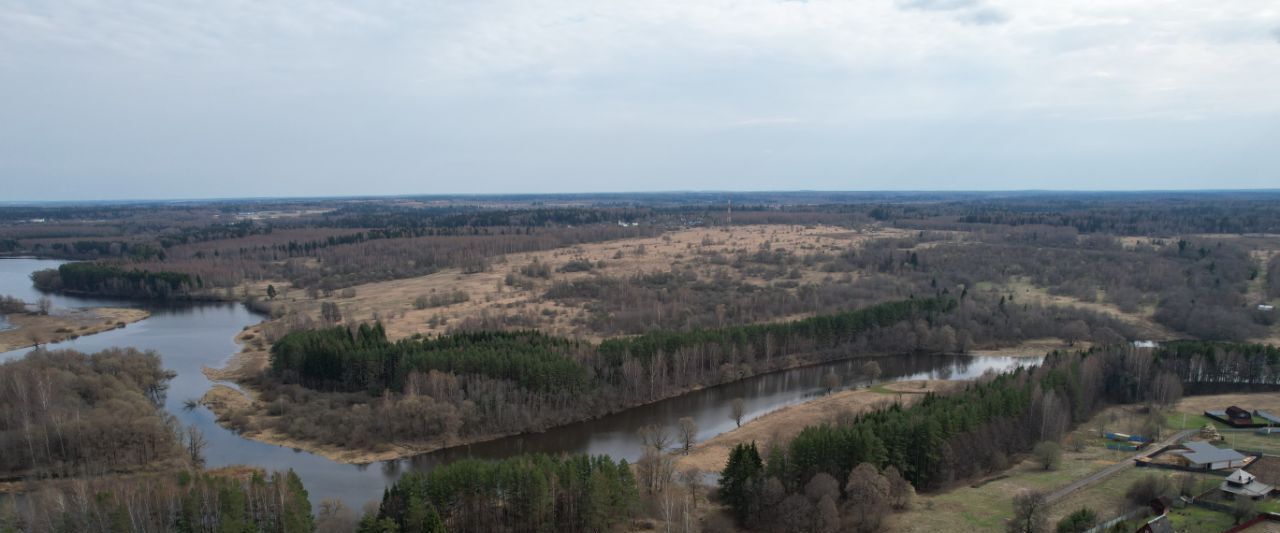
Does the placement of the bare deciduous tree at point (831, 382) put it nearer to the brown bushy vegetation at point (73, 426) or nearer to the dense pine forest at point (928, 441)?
the dense pine forest at point (928, 441)

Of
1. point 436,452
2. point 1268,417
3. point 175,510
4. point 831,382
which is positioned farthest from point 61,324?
point 1268,417

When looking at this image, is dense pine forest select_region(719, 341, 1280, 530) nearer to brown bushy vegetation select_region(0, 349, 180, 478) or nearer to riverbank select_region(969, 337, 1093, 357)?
riverbank select_region(969, 337, 1093, 357)

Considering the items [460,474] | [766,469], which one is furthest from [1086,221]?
[460,474]

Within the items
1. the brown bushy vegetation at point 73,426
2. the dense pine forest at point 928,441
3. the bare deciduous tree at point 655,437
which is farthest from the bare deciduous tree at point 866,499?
A: the brown bushy vegetation at point 73,426

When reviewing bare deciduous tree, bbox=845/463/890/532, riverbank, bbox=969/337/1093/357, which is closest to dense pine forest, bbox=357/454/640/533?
bare deciduous tree, bbox=845/463/890/532

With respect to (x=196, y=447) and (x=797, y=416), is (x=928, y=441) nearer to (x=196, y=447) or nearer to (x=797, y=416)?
(x=797, y=416)

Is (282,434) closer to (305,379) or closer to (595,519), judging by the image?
(305,379)
